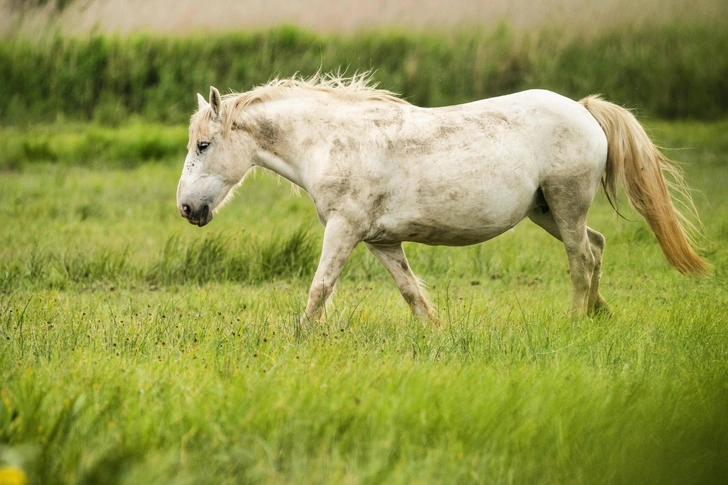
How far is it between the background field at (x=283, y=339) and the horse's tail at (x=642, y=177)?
455 millimetres

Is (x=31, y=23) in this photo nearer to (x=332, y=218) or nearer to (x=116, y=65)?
(x=116, y=65)

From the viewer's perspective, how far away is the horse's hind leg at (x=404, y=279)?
6176 mm

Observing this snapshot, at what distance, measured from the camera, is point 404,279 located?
6195 mm

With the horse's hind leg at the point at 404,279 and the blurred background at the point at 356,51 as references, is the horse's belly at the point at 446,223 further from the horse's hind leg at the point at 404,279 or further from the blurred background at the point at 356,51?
the blurred background at the point at 356,51

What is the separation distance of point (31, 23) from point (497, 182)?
15042 millimetres

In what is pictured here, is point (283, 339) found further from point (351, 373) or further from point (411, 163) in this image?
point (411, 163)

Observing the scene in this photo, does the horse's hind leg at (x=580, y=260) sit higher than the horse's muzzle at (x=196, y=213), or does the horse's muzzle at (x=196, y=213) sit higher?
the horse's muzzle at (x=196, y=213)

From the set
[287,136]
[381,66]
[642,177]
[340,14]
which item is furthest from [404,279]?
[340,14]

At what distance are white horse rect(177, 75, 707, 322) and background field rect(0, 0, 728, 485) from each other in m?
0.59

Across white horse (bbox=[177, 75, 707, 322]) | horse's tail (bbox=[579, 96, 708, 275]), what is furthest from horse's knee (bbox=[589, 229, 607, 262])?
horse's tail (bbox=[579, 96, 708, 275])

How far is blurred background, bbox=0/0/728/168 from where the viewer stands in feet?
58.2

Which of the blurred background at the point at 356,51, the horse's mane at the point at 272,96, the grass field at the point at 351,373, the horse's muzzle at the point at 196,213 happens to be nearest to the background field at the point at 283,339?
the grass field at the point at 351,373

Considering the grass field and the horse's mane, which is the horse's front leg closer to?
the grass field

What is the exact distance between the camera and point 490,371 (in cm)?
442
